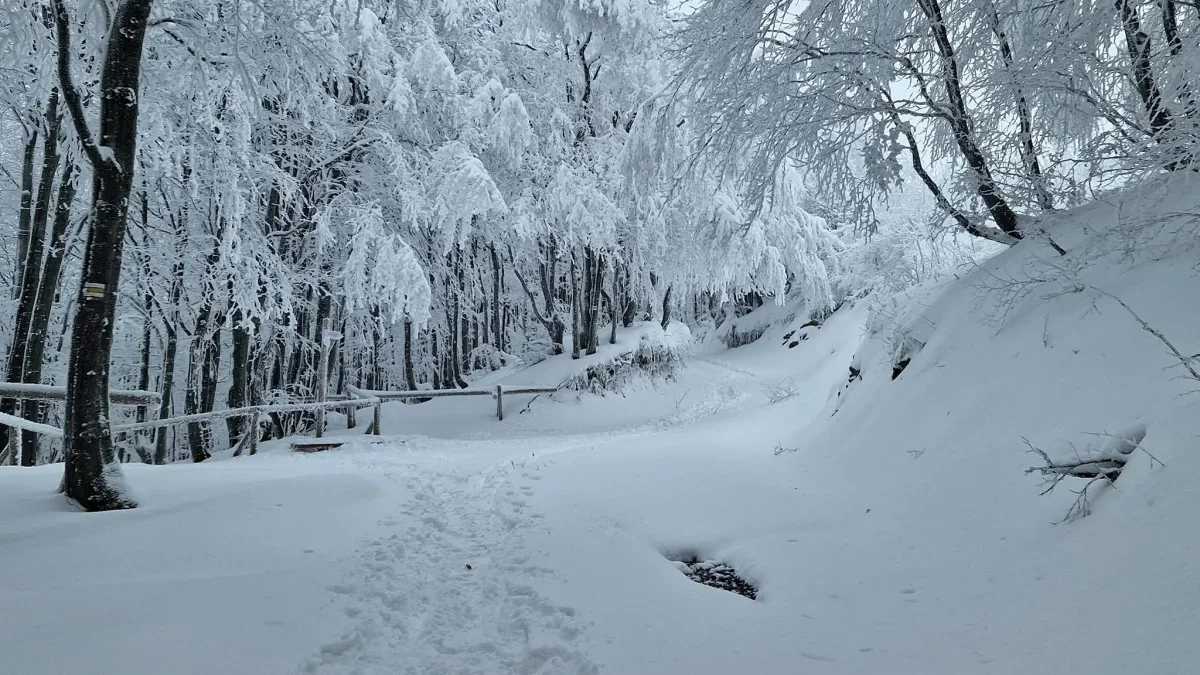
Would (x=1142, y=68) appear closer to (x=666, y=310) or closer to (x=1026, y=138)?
(x=1026, y=138)

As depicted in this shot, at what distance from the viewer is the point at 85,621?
2.55 m

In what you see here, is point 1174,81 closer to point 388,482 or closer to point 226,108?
point 388,482

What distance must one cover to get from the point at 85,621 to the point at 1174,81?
5919 mm

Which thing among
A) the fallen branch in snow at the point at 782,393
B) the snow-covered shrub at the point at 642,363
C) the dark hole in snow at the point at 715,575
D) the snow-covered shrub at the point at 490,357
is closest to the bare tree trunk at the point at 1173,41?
the dark hole in snow at the point at 715,575

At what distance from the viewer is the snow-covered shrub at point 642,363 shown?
14.6 metres

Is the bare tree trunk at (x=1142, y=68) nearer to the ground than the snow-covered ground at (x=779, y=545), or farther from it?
farther from it

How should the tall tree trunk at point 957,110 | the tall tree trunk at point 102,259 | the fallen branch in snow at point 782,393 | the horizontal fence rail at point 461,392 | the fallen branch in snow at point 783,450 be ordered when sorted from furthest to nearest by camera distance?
the fallen branch in snow at point 782,393 → the horizontal fence rail at point 461,392 → the fallen branch in snow at point 783,450 → the tall tree trunk at point 957,110 → the tall tree trunk at point 102,259

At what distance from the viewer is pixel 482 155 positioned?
14070mm

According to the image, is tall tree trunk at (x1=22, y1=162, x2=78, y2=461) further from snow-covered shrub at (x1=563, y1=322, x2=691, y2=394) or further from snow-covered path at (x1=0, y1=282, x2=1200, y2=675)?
snow-covered shrub at (x1=563, y1=322, x2=691, y2=394)

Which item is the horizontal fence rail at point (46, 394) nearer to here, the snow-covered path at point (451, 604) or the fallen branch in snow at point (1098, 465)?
the snow-covered path at point (451, 604)

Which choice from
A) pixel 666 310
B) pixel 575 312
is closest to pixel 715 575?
pixel 575 312

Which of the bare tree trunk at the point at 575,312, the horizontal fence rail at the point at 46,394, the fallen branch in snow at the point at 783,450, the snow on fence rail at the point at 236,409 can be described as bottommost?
the fallen branch in snow at the point at 783,450

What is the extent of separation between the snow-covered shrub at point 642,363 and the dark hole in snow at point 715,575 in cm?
1011

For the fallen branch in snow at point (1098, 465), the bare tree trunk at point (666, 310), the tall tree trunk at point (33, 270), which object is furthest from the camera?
the bare tree trunk at point (666, 310)
